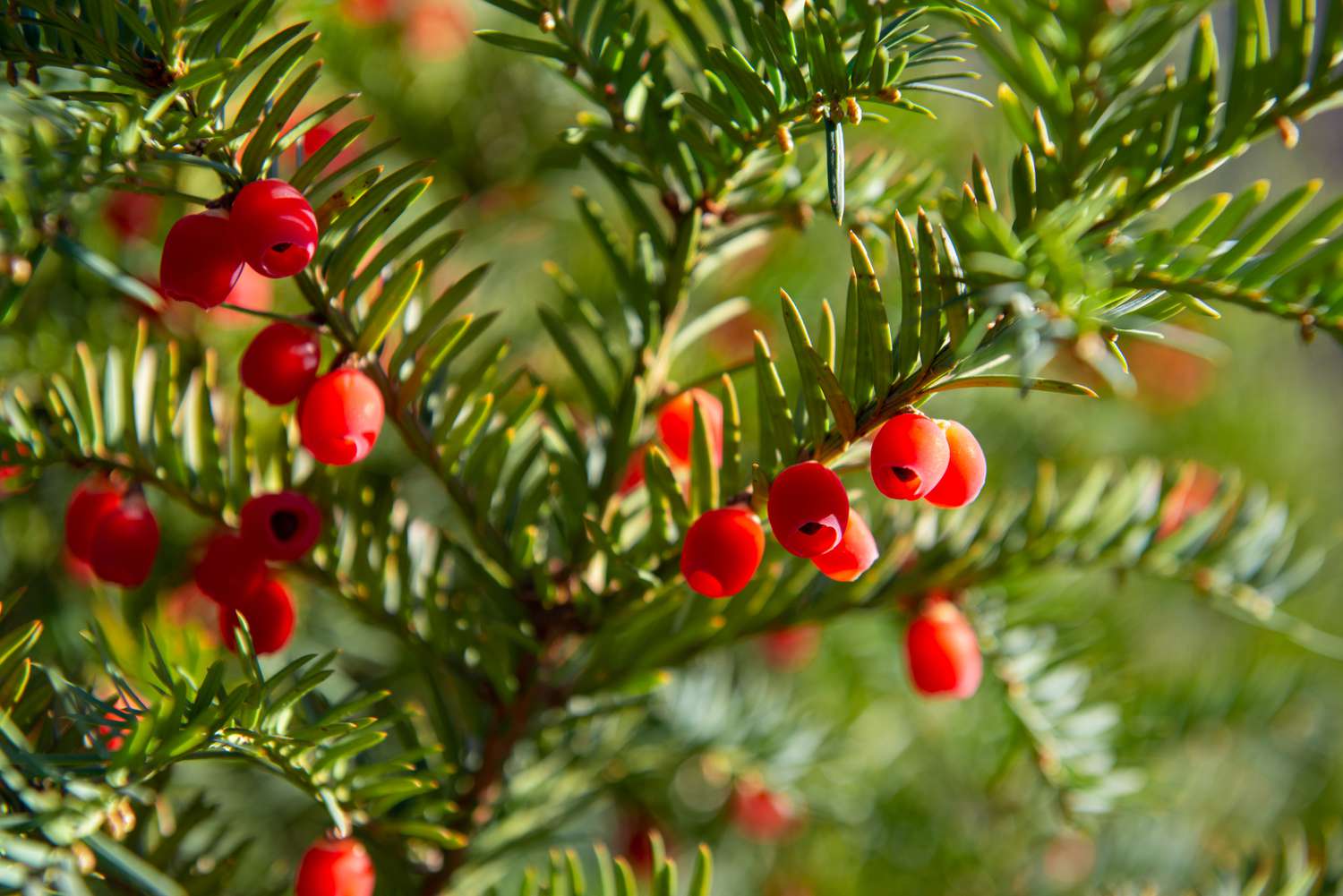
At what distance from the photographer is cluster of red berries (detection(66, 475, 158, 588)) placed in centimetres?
41

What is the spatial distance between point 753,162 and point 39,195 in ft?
0.87

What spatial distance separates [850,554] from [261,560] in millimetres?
240

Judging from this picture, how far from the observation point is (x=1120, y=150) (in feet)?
1.03

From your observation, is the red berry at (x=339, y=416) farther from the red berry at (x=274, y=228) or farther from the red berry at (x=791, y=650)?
the red berry at (x=791, y=650)

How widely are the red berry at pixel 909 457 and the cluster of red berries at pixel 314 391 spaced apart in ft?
0.60

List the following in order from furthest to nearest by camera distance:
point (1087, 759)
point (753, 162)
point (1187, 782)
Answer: point (1187, 782) < point (1087, 759) < point (753, 162)

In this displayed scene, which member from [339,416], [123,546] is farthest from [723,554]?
[123,546]

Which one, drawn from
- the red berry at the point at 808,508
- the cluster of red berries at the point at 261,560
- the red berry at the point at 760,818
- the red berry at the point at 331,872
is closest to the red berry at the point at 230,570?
the cluster of red berries at the point at 261,560

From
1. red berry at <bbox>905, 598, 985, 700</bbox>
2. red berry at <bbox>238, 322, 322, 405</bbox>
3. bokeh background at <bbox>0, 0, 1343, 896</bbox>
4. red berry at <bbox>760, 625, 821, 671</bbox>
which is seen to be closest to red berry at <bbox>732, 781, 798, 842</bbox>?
bokeh background at <bbox>0, 0, 1343, 896</bbox>

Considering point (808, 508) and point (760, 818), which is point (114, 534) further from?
point (760, 818)

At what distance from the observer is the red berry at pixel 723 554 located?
34cm

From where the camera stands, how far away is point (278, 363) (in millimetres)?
367

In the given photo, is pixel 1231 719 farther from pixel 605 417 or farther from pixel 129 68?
pixel 129 68

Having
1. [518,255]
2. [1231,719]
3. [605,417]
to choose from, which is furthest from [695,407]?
[1231,719]
